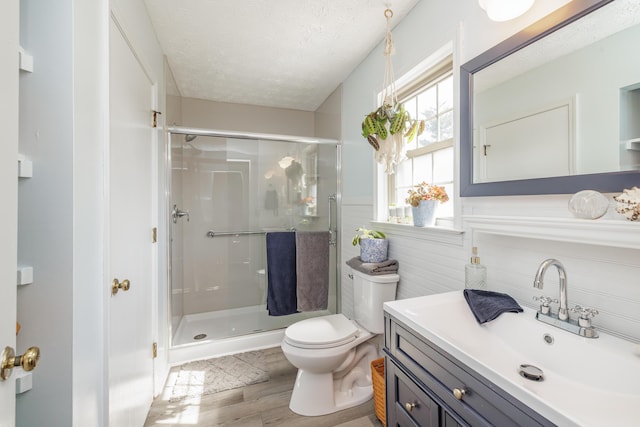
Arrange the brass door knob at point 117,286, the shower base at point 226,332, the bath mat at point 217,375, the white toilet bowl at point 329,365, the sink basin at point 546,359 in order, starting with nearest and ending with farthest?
the sink basin at point 546,359 → the brass door knob at point 117,286 → the white toilet bowl at point 329,365 → the bath mat at point 217,375 → the shower base at point 226,332

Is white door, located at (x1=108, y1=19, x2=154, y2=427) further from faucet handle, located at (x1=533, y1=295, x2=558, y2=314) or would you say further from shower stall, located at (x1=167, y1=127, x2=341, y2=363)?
faucet handle, located at (x1=533, y1=295, x2=558, y2=314)

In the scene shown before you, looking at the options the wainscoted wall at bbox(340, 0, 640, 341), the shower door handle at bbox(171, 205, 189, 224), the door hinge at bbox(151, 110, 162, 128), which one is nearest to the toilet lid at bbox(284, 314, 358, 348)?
the wainscoted wall at bbox(340, 0, 640, 341)

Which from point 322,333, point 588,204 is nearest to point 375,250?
point 322,333

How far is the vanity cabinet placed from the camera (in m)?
0.66

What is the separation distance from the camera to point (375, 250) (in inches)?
66.9

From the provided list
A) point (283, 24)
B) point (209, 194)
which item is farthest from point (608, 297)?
point (209, 194)

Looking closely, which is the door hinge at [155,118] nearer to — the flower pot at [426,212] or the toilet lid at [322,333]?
the toilet lid at [322,333]

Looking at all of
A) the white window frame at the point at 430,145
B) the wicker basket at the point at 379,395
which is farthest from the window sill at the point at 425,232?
the wicker basket at the point at 379,395

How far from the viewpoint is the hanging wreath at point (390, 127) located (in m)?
1.54

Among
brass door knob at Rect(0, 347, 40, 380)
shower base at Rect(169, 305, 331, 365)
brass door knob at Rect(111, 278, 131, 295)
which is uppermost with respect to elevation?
brass door knob at Rect(0, 347, 40, 380)

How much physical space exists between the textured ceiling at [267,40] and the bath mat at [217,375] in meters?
2.33

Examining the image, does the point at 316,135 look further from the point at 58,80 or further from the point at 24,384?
the point at 24,384

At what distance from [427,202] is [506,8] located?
0.84 meters

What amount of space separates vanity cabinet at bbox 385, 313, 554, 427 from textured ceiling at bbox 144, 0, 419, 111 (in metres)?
1.65
